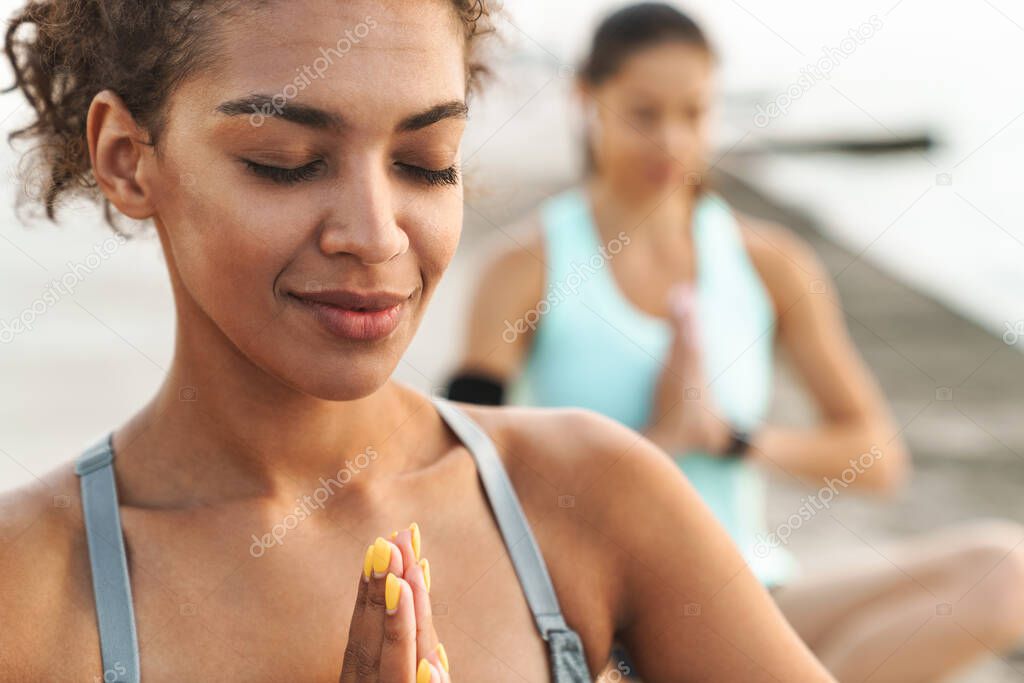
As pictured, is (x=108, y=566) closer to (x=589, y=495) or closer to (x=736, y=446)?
(x=589, y=495)

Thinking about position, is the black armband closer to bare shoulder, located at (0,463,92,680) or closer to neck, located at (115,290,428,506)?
neck, located at (115,290,428,506)

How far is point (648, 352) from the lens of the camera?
3576mm

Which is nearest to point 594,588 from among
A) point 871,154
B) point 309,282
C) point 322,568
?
point 322,568

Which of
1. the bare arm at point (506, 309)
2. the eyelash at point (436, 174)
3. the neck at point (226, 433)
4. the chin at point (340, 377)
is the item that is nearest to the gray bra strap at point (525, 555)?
the neck at point (226, 433)

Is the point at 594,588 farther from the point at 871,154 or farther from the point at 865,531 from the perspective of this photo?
the point at 871,154

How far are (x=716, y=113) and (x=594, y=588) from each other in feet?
7.68

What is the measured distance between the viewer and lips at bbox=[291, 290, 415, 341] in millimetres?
1661

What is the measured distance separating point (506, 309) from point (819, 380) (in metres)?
0.88

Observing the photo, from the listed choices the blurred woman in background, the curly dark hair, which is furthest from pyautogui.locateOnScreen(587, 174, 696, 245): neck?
the curly dark hair

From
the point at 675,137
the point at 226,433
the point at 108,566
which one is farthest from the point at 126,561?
the point at 675,137

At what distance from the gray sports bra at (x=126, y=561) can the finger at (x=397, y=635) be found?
305 millimetres

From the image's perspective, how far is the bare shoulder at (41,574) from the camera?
5.24ft

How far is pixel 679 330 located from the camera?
3455 millimetres

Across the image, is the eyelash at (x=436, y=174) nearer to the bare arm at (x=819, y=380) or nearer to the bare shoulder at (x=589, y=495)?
the bare shoulder at (x=589, y=495)
